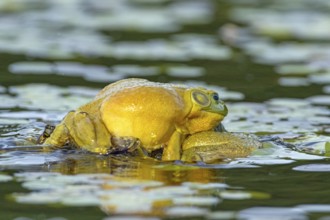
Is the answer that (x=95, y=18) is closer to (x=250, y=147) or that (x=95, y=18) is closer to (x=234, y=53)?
(x=234, y=53)

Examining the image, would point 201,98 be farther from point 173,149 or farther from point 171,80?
point 171,80

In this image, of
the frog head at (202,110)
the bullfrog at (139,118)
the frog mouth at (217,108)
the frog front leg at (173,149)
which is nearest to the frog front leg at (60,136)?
the bullfrog at (139,118)

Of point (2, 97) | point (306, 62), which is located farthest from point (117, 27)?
point (2, 97)

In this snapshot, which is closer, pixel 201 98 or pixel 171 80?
pixel 201 98

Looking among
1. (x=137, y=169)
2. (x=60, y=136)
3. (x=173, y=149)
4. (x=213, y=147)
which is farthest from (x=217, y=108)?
(x=60, y=136)

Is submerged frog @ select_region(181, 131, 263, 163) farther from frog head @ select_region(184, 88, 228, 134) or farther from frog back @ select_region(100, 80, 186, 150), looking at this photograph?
frog back @ select_region(100, 80, 186, 150)

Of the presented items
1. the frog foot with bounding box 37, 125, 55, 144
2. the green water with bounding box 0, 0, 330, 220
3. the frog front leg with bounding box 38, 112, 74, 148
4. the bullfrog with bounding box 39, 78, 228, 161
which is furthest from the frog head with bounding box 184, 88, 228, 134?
the frog foot with bounding box 37, 125, 55, 144
